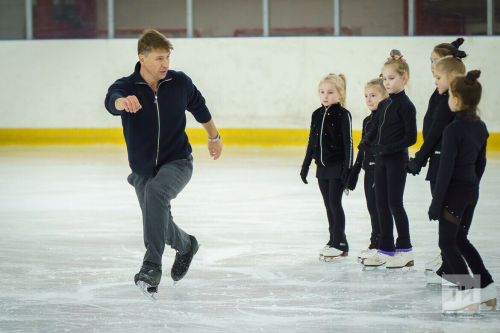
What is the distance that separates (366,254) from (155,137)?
135cm

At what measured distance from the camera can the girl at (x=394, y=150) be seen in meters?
3.58

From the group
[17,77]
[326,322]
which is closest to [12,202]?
[326,322]

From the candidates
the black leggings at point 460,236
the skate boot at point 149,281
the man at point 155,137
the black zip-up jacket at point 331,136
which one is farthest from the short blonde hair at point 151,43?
the black leggings at point 460,236

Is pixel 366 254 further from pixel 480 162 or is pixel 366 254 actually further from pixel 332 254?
pixel 480 162

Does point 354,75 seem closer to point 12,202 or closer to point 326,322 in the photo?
point 12,202

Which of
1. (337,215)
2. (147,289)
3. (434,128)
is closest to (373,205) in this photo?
(337,215)

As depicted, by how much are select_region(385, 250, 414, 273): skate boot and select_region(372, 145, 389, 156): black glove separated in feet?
1.74

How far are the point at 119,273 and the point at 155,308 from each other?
27.2 inches

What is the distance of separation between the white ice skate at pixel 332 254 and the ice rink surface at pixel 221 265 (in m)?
0.07

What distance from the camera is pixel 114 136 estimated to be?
11906 millimetres

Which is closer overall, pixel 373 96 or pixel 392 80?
pixel 392 80

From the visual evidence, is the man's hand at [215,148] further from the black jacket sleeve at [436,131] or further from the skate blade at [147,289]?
the black jacket sleeve at [436,131]

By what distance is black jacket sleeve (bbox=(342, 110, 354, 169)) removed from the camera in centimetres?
389

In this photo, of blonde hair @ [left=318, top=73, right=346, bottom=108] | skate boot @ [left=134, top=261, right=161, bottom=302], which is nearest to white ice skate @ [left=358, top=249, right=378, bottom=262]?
blonde hair @ [left=318, top=73, right=346, bottom=108]
